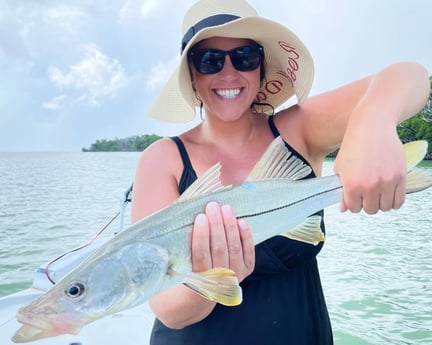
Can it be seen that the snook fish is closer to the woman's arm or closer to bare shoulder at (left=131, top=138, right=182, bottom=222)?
the woman's arm

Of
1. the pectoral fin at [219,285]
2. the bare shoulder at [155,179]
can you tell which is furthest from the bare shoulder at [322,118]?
the pectoral fin at [219,285]

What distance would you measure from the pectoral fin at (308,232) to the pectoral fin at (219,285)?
13.2 inches

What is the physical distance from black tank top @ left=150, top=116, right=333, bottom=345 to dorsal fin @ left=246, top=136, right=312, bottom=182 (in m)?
0.26

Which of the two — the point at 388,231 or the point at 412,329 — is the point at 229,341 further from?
the point at 388,231

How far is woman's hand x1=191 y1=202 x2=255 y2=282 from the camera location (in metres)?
1.30

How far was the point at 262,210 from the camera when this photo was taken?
142 cm

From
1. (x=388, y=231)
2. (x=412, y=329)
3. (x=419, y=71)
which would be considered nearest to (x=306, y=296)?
(x=419, y=71)

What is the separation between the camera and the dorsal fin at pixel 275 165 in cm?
155

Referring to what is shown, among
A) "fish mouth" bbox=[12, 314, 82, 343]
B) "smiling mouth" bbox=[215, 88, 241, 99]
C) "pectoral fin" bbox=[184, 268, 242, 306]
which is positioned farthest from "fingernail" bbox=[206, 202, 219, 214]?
"smiling mouth" bbox=[215, 88, 241, 99]

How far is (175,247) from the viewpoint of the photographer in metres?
1.31

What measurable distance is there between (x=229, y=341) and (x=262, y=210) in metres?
0.58

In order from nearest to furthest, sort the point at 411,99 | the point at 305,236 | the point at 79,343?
the point at 305,236
the point at 411,99
the point at 79,343

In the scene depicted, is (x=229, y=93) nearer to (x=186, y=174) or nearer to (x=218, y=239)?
(x=186, y=174)

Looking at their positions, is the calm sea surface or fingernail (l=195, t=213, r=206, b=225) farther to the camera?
the calm sea surface
